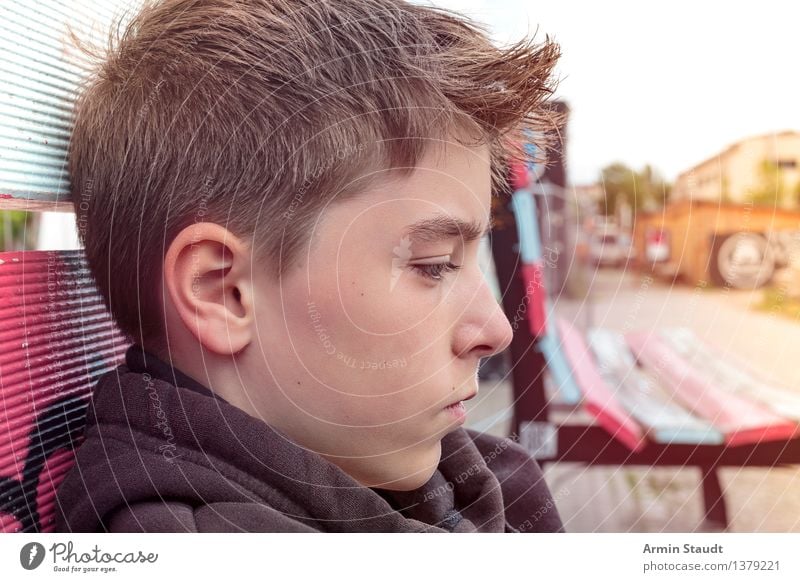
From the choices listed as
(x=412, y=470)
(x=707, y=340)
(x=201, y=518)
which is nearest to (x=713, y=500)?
(x=707, y=340)

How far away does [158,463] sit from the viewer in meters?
0.50

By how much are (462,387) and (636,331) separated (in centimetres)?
30

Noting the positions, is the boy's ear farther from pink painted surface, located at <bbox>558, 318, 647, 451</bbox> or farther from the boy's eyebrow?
pink painted surface, located at <bbox>558, 318, 647, 451</bbox>

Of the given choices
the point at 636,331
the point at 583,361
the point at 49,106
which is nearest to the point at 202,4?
the point at 49,106

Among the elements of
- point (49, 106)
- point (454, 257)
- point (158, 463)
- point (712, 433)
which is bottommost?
point (712, 433)

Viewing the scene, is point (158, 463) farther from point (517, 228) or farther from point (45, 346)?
point (517, 228)

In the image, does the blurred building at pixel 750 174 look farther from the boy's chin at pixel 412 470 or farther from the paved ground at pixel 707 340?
the boy's chin at pixel 412 470

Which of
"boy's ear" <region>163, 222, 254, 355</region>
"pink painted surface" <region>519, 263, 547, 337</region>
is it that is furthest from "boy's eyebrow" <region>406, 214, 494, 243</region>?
"pink painted surface" <region>519, 263, 547, 337</region>

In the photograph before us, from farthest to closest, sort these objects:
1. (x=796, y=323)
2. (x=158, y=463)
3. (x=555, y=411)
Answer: (x=555, y=411)
(x=796, y=323)
(x=158, y=463)

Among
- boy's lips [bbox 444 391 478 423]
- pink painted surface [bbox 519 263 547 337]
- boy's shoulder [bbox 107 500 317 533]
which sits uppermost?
pink painted surface [bbox 519 263 547 337]

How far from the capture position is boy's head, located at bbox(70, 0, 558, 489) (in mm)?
533

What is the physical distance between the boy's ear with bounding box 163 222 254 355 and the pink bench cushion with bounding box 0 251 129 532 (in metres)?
0.09

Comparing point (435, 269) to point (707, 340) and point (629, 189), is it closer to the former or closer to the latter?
point (629, 189)

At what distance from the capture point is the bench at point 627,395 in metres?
0.79
